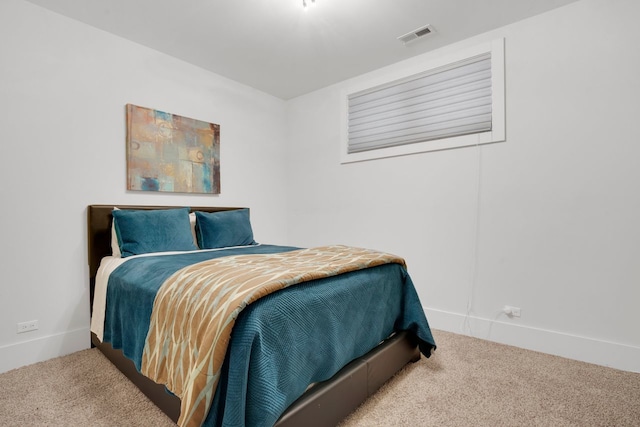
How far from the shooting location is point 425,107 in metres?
2.96

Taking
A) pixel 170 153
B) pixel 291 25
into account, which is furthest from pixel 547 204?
pixel 170 153

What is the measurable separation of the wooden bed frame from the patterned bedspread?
21cm

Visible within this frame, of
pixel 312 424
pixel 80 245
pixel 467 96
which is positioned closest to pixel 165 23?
pixel 80 245

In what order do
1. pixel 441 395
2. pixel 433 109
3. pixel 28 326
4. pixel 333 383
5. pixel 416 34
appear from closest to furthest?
pixel 333 383 < pixel 441 395 < pixel 28 326 < pixel 416 34 < pixel 433 109

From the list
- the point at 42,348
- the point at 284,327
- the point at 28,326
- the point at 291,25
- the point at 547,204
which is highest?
the point at 291,25

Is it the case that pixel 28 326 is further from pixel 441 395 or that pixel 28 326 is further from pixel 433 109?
pixel 433 109

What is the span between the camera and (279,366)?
119 centimetres

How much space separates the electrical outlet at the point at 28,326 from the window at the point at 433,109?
10.0ft

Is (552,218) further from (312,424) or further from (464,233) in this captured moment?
(312,424)

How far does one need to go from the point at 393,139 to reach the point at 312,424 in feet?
8.62

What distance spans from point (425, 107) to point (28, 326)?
365 cm

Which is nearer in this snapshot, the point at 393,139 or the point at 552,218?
the point at 552,218

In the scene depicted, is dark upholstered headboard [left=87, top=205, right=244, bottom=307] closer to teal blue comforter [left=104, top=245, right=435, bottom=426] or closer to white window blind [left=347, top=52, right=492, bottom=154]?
teal blue comforter [left=104, top=245, right=435, bottom=426]

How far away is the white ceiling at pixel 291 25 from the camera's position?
7.40 ft
